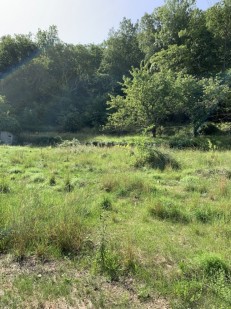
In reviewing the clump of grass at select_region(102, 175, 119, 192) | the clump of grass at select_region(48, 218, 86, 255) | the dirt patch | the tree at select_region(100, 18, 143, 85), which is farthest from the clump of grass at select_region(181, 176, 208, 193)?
the tree at select_region(100, 18, 143, 85)

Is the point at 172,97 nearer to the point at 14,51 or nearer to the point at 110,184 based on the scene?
the point at 110,184

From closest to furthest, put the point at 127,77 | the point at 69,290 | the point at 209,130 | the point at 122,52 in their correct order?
the point at 69,290 < the point at 209,130 < the point at 127,77 < the point at 122,52

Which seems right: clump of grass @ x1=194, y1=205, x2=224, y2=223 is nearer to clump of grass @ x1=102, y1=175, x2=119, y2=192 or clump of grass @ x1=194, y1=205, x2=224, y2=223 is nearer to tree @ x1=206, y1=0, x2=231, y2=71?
clump of grass @ x1=102, y1=175, x2=119, y2=192

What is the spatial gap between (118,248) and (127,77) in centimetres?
3244

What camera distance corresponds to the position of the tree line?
85.6 ft

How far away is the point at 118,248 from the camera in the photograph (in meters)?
4.68

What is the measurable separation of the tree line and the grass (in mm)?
18507

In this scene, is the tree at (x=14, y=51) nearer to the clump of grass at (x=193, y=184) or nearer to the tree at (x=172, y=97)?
the tree at (x=172, y=97)

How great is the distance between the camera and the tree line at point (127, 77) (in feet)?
85.6

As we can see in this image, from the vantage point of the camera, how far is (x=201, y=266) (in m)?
4.19

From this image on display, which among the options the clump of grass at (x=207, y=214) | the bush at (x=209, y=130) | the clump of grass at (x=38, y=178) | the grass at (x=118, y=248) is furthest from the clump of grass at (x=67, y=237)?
the bush at (x=209, y=130)

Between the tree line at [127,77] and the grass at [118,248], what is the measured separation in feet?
60.7

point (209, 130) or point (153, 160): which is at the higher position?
point (209, 130)

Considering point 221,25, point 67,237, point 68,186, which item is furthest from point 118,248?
point 221,25
